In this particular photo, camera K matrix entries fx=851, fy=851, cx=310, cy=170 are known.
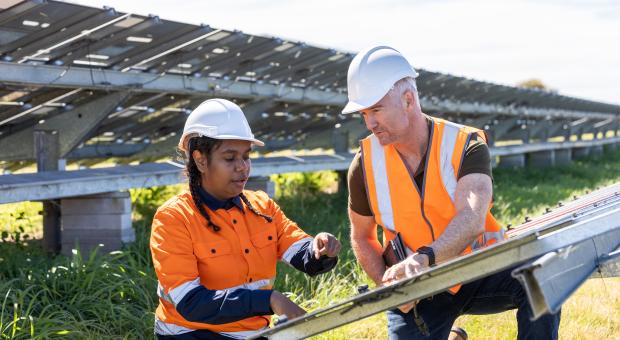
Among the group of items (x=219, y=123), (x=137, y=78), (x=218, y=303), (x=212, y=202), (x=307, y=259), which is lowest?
(x=218, y=303)

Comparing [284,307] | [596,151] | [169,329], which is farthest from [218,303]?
[596,151]

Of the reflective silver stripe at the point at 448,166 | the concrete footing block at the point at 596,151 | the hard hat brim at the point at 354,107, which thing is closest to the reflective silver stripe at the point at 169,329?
the hard hat brim at the point at 354,107

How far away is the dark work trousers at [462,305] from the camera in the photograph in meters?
3.58

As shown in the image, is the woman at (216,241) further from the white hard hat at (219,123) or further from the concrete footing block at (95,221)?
the concrete footing block at (95,221)

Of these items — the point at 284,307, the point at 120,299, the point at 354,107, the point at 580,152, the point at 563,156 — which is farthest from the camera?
the point at 580,152

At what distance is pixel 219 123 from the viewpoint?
10.9 feet

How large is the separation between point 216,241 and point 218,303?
32 cm

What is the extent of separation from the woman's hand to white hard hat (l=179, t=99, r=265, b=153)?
662mm

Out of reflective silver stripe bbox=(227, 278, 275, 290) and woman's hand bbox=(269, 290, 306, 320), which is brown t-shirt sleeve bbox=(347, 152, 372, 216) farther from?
woman's hand bbox=(269, 290, 306, 320)

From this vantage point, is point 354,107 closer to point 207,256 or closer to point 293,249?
point 293,249

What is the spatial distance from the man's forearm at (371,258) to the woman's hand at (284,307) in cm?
79

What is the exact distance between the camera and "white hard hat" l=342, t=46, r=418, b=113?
3473mm

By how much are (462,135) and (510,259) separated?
1349mm

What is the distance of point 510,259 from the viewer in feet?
7.65
